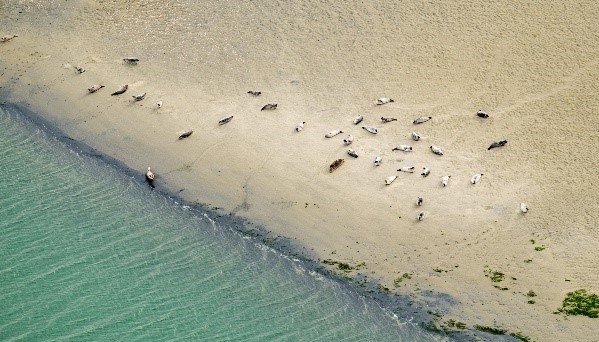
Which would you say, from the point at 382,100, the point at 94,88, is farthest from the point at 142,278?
the point at 382,100

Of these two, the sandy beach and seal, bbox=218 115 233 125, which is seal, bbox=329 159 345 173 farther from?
seal, bbox=218 115 233 125

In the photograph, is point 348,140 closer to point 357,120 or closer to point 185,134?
point 357,120

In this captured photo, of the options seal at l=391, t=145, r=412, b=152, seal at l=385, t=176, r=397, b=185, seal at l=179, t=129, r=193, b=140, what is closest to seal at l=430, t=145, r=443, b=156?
seal at l=391, t=145, r=412, b=152

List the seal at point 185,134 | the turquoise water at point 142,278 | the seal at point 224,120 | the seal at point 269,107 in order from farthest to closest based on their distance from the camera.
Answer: the seal at point 269,107
the seal at point 224,120
the seal at point 185,134
the turquoise water at point 142,278

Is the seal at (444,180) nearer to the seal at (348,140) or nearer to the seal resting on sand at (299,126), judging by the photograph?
the seal at (348,140)

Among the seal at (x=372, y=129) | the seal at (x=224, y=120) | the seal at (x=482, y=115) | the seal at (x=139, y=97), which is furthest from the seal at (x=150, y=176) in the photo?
the seal at (x=482, y=115)

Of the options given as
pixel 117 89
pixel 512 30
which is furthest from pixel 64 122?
pixel 512 30

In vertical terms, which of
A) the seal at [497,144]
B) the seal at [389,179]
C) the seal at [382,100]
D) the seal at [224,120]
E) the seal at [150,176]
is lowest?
the seal at [150,176]
